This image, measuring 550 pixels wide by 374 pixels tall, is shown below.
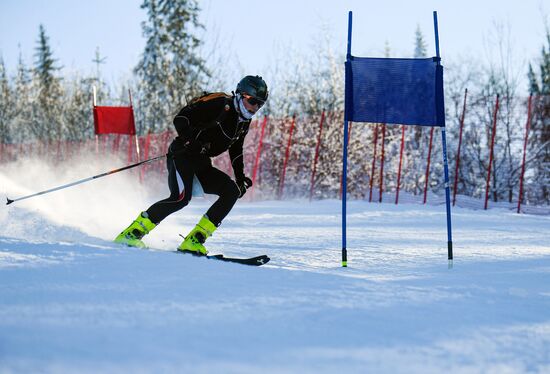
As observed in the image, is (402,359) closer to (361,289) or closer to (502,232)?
(361,289)

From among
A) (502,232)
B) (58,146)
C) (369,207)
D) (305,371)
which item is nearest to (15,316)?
(305,371)

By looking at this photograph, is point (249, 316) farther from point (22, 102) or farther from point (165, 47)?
point (22, 102)

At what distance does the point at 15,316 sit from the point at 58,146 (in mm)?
27219

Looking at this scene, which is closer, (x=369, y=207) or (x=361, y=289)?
(x=361, y=289)

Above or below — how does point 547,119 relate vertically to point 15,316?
above

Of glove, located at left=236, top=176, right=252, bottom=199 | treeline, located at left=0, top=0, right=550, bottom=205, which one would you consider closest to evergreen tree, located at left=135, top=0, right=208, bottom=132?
treeline, located at left=0, top=0, right=550, bottom=205

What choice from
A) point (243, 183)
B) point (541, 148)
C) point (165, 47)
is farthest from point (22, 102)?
point (243, 183)

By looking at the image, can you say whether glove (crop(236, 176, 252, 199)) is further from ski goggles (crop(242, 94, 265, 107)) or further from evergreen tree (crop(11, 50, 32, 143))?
evergreen tree (crop(11, 50, 32, 143))

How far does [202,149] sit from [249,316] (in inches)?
103

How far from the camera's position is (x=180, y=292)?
9.29 ft

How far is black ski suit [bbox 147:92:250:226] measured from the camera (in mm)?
4805

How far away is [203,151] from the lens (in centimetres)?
495

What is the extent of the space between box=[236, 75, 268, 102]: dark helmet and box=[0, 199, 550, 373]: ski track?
1596 mm

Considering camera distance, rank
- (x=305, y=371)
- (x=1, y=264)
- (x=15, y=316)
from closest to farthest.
→ (x=305, y=371) < (x=15, y=316) < (x=1, y=264)
